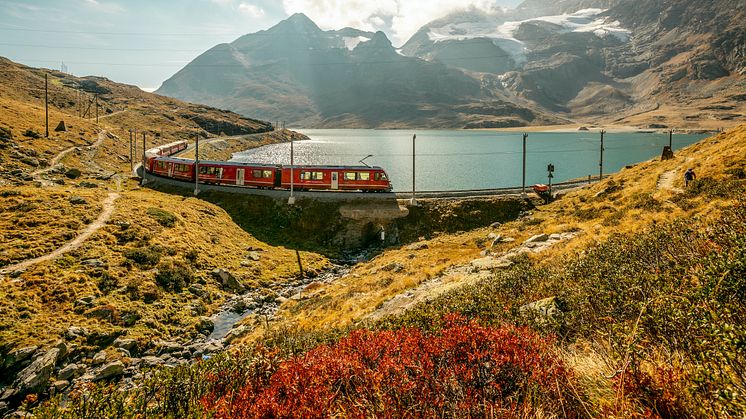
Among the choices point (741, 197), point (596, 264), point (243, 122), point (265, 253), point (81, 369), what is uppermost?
point (243, 122)

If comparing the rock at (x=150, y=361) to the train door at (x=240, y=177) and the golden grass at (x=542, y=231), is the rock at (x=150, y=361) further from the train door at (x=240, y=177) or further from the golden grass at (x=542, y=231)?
the train door at (x=240, y=177)

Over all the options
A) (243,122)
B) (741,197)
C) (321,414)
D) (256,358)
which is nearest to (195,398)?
(256,358)

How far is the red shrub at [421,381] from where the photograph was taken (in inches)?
196

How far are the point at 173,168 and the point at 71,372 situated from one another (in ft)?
128

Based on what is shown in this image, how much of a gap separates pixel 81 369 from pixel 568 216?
117ft

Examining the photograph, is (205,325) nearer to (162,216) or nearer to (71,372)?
(71,372)

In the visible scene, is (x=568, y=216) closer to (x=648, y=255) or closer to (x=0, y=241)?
(x=648, y=255)

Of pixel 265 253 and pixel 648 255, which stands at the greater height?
pixel 648 255

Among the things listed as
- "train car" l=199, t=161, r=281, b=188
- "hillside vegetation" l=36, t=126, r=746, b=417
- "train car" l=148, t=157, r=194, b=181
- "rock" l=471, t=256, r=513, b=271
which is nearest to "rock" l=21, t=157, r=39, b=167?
"train car" l=148, t=157, r=194, b=181

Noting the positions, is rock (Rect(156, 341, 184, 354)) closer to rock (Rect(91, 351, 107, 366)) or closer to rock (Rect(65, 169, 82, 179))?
rock (Rect(91, 351, 107, 366))

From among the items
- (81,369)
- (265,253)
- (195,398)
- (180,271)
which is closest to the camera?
(195,398)

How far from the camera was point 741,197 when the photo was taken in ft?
29.6

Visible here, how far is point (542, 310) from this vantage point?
29.7ft

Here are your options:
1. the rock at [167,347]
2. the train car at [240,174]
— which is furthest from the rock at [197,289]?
the train car at [240,174]
